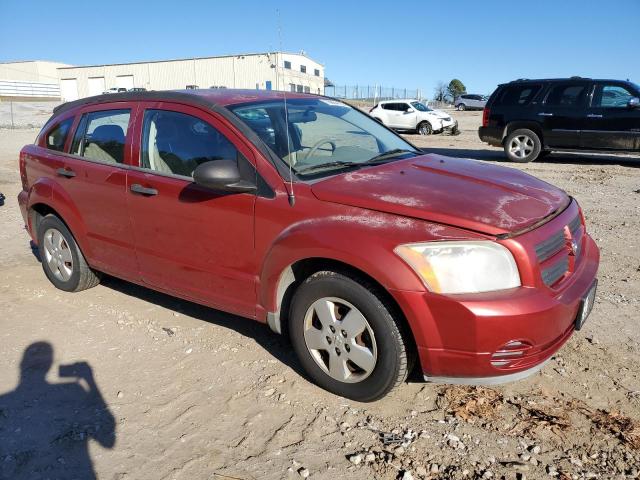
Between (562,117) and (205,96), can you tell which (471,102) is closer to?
(562,117)

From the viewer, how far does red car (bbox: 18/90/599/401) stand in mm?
2541

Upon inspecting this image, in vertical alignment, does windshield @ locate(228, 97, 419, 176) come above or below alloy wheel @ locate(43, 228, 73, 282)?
above

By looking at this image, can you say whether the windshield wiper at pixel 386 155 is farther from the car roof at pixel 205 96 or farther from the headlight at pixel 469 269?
the headlight at pixel 469 269

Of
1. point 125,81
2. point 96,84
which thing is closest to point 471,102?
point 125,81

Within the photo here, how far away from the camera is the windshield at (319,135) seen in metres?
3.31

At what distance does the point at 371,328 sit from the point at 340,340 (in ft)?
0.76

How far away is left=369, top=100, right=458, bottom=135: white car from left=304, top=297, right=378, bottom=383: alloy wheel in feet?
67.0

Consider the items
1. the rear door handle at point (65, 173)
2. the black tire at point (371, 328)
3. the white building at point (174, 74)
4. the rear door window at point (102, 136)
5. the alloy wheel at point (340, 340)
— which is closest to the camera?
the black tire at point (371, 328)

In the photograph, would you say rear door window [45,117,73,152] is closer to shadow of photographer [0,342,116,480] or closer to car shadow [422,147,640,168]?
shadow of photographer [0,342,116,480]

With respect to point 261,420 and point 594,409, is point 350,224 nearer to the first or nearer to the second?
point 261,420

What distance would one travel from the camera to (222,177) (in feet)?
9.91

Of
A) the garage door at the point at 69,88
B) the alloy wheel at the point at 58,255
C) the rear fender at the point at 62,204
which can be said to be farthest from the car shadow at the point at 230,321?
the garage door at the point at 69,88

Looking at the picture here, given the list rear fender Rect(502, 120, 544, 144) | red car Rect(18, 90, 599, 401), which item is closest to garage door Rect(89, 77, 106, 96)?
rear fender Rect(502, 120, 544, 144)

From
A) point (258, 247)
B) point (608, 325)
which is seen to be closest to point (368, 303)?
point (258, 247)
